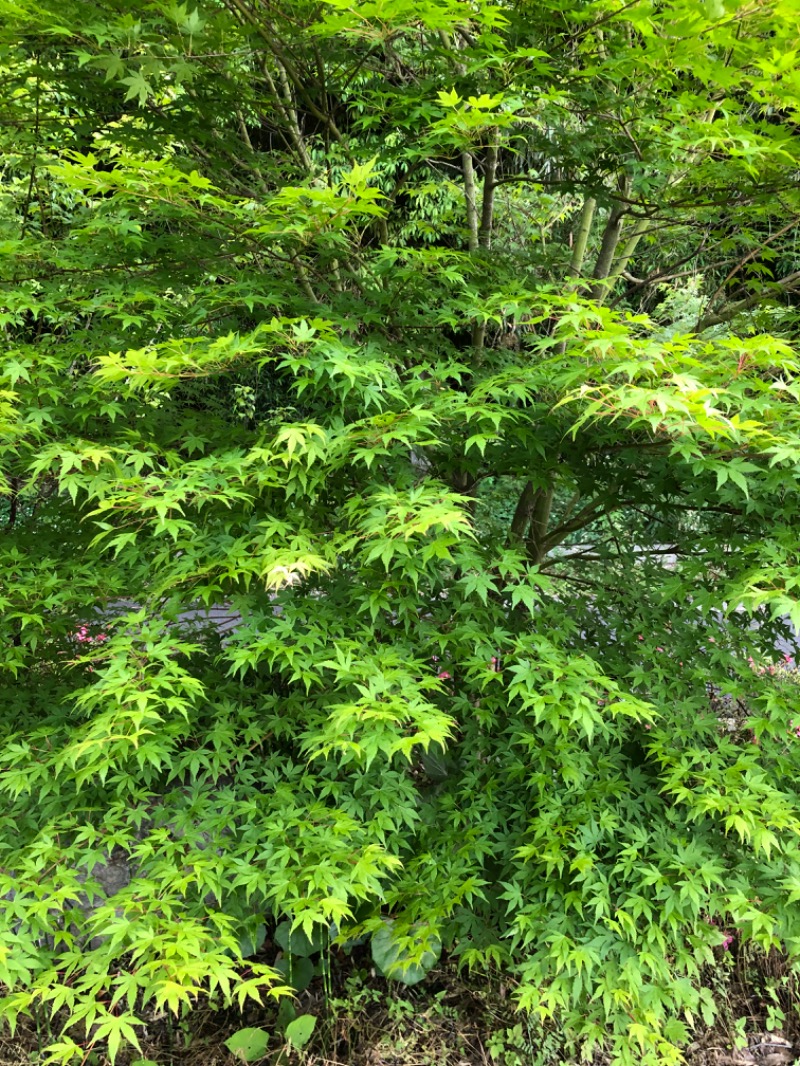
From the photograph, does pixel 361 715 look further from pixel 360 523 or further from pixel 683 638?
pixel 683 638

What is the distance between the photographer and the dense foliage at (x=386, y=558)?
2.07 metres

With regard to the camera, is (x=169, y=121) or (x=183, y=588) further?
(x=169, y=121)

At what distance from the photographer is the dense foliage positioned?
2070mm

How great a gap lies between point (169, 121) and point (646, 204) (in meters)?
1.96

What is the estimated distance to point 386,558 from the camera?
1950 mm

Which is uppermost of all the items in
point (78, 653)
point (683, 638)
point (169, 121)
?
point (169, 121)

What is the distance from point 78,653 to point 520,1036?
2134mm

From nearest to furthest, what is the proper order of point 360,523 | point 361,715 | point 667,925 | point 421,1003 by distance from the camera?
point 361,715
point 360,523
point 667,925
point 421,1003

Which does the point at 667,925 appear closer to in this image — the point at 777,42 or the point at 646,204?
the point at 646,204

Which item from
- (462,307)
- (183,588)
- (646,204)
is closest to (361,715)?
(183,588)

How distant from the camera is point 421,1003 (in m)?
2.74

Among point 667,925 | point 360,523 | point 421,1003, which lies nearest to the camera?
point 360,523

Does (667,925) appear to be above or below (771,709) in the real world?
below

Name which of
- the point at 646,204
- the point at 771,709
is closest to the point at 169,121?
the point at 646,204
